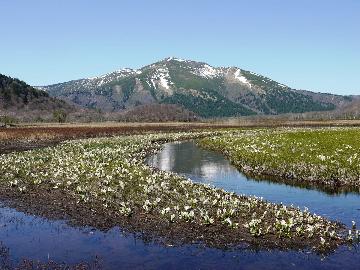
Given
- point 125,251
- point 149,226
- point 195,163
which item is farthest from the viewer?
point 195,163

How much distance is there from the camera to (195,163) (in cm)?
3859

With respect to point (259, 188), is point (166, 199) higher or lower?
higher

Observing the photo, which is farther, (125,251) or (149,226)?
(149,226)

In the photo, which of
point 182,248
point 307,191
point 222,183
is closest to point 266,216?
point 182,248

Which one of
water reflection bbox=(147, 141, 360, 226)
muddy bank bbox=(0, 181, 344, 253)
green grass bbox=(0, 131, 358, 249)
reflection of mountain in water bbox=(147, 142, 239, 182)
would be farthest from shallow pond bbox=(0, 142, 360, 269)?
reflection of mountain in water bbox=(147, 142, 239, 182)

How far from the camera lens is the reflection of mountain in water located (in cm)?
3288

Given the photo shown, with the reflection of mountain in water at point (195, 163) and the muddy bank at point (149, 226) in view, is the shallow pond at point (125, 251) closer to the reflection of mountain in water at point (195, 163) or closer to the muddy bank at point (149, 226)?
the muddy bank at point (149, 226)

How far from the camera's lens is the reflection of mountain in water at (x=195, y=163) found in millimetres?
32875

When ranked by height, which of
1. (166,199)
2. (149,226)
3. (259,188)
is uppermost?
(166,199)

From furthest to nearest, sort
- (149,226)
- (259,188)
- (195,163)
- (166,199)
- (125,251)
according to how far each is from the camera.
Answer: (195,163)
(259,188)
(166,199)
(149,226)
(125,251)

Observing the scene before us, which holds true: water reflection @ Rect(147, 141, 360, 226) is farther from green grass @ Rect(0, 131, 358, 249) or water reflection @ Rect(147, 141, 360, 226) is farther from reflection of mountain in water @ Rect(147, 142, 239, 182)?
green grass @ Rect(0, 131, 358, 249)

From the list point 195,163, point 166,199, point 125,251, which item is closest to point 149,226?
point 125,251

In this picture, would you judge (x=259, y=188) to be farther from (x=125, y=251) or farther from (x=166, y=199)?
(x=125, y=251)

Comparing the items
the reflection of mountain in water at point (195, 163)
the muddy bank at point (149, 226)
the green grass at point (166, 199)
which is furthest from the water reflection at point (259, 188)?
the muddy bank at point (149, 226)
